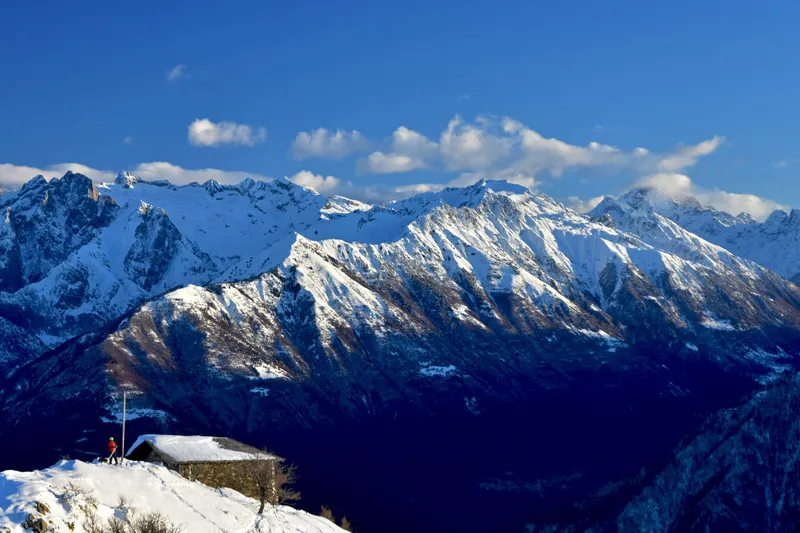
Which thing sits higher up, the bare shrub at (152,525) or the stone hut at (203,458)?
the stone hut at (203,458)

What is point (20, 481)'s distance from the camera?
269 ft

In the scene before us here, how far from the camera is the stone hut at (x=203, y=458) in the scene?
12169cm

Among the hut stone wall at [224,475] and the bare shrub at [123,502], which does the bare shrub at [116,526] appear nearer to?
the bare shrub at [123,502]

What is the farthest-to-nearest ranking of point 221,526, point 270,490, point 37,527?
point 270,490 → point 221,526 → point 37,527

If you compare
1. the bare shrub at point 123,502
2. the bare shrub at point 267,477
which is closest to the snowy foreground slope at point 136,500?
the bare shrub at point 123,502

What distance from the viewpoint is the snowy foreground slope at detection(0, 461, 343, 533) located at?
7825cm

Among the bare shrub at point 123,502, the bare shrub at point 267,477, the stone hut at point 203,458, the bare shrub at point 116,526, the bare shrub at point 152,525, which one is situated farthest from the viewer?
the stone hut at point 203,458

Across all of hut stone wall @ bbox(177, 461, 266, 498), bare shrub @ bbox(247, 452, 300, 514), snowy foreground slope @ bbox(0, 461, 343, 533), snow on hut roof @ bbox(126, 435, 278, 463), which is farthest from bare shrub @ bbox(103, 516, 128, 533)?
snow on hut roof @ bbox(126, 435, 278, 463)

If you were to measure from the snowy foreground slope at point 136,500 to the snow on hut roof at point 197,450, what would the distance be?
7.44 m

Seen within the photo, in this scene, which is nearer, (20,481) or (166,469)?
(20,481)

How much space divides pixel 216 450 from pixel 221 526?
3131cm

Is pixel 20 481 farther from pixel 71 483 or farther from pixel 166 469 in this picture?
pixel 166 469

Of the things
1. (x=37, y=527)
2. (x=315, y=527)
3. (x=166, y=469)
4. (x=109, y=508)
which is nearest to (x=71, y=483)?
(x=109, y=508)

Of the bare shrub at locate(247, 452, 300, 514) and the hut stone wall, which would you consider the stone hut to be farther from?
the bare shrub at locate(247, 452, 300, 514)
